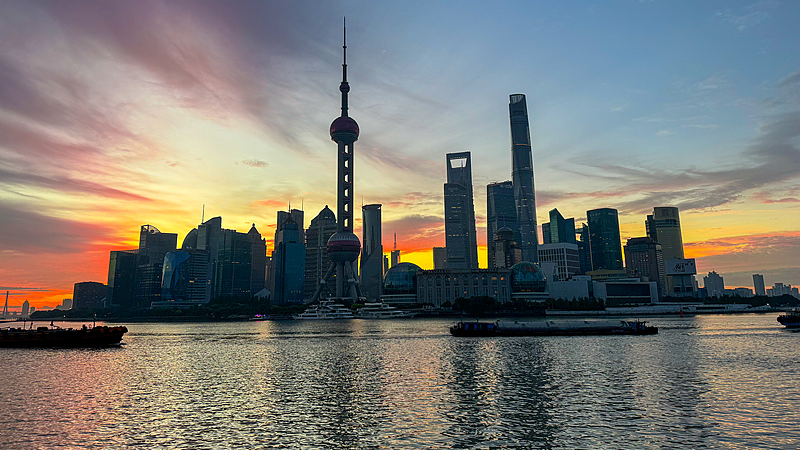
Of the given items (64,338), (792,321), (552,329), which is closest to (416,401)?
(552,329)

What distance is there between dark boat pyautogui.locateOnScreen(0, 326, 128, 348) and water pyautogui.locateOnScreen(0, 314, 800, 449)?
41.0m

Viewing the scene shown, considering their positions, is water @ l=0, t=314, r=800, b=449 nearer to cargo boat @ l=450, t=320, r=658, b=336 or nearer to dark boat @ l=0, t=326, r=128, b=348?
A: dark boat @ l=0, t=326, r=128, b=348

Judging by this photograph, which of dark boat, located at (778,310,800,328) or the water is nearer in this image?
the water

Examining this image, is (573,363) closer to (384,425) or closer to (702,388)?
(702,388)

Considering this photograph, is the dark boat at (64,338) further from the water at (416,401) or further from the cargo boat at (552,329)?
the cargo boat at (552,329)

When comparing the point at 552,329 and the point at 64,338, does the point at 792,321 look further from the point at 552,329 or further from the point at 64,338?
the point at 64,338

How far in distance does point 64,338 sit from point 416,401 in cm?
12515

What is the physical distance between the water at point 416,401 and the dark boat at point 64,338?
A: 41.0m

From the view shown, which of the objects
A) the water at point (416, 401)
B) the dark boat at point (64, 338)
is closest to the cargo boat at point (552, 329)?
the water at point (416, 401)

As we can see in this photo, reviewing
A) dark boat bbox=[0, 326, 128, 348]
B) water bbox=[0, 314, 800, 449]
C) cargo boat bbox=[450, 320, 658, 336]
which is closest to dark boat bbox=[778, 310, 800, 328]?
cargo boat bbox=[450, 320, 658, 336]

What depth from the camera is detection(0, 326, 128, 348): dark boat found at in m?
134

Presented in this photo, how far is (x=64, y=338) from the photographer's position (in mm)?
133875

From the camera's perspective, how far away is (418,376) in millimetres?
68250

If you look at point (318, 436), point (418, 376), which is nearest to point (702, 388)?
point (418, 376)
